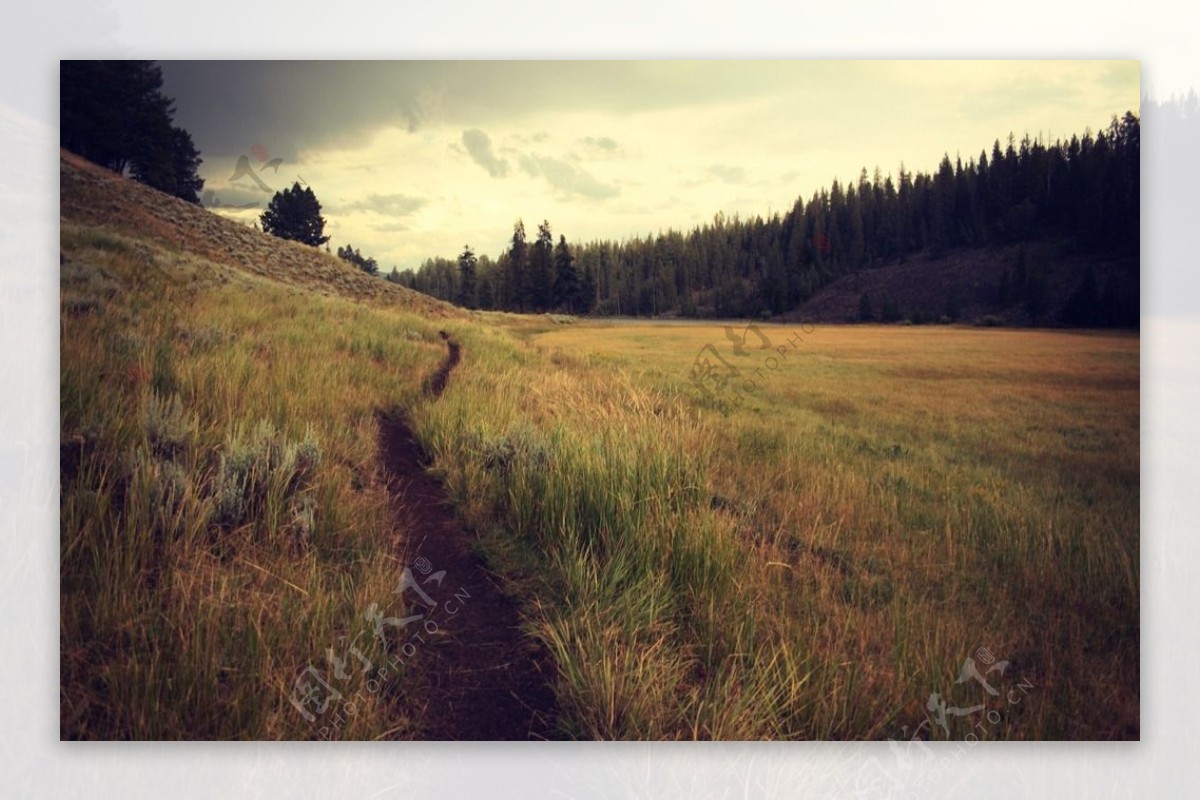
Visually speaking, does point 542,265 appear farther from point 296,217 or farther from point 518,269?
point 296,217

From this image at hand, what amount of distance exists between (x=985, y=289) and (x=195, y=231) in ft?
13.8

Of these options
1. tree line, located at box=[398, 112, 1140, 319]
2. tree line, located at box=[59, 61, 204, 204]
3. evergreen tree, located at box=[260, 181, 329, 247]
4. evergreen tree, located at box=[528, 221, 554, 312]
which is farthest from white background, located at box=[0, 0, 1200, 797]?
evergreen tree, located at box=[528, 221, 554, 312]

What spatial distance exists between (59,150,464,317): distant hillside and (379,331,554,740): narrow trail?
128cm

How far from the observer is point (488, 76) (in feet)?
13.8

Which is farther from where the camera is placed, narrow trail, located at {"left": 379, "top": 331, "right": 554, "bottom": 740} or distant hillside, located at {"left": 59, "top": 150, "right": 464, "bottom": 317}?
distant hillside, located at {"left": 59, "top": 150, "right": 464, "bottom": 317}

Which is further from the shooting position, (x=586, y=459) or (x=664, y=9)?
(x=664, y=9)

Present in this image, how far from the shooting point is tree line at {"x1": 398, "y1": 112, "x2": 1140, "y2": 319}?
4.09 m

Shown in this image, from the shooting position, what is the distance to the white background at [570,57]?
12.4 feet

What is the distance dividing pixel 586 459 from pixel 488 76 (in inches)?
83.2

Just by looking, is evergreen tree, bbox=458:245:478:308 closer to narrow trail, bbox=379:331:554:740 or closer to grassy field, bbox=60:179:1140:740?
grassy field, bbox=60:179:1140:740

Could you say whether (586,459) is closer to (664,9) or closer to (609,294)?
(609,294)

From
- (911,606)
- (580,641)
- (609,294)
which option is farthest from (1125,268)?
(580,641)

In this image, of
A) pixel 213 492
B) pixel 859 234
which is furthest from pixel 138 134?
pixel 859 234

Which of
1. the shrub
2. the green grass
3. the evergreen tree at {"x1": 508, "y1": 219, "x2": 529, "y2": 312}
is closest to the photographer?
the green grass
